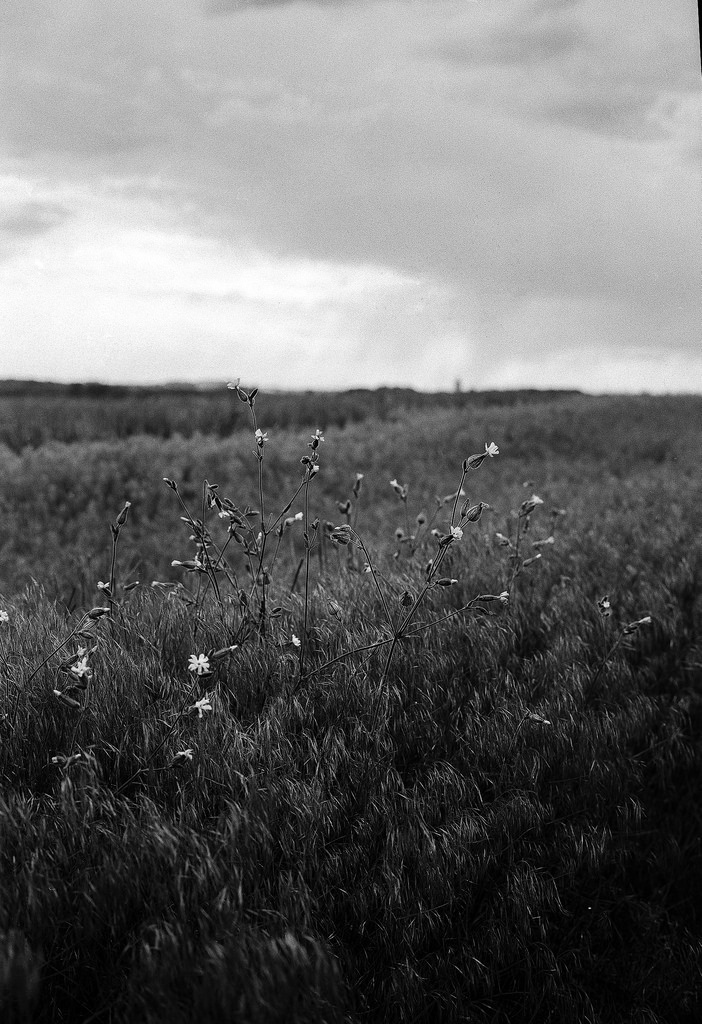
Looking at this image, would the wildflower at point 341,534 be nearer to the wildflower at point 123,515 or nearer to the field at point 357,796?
the field at point 357,796

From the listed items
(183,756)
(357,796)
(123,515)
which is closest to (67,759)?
(183,756)

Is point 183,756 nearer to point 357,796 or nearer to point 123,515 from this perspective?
point 357,796

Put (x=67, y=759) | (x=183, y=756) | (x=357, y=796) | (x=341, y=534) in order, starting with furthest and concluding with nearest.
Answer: (x=341, y=534) < (x=357, y=796) < (x=183, y=756) < (x=67, y=759)

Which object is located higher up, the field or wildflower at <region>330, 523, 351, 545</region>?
wildflower at <region>330, 523, 351, 545</region>

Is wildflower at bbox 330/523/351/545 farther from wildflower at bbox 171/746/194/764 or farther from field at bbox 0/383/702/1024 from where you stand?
wildflower at bbox 171/746/194/764

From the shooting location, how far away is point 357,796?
317cm

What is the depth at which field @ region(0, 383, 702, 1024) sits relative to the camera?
8.05 feet

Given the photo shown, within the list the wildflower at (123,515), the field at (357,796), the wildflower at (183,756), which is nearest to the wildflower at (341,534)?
the field at (357,796)

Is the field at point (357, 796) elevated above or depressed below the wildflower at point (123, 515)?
below

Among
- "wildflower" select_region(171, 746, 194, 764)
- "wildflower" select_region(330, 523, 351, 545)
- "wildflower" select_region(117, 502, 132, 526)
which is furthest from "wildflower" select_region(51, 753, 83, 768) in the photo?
"wildflower" select_region(330, 523, 351, 545)

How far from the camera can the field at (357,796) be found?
2455 millimetres

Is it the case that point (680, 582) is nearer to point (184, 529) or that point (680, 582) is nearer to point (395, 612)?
point (395, 612)

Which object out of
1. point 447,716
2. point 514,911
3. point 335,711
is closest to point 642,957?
point 514,911

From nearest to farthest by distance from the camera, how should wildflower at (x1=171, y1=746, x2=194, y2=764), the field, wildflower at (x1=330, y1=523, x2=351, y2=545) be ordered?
1. the field
2. wildflower at (x1=171, y1=746, x2=194, y2=764)
3. wildflower at (x1=330, y1=523, x2=351, y2=545)
